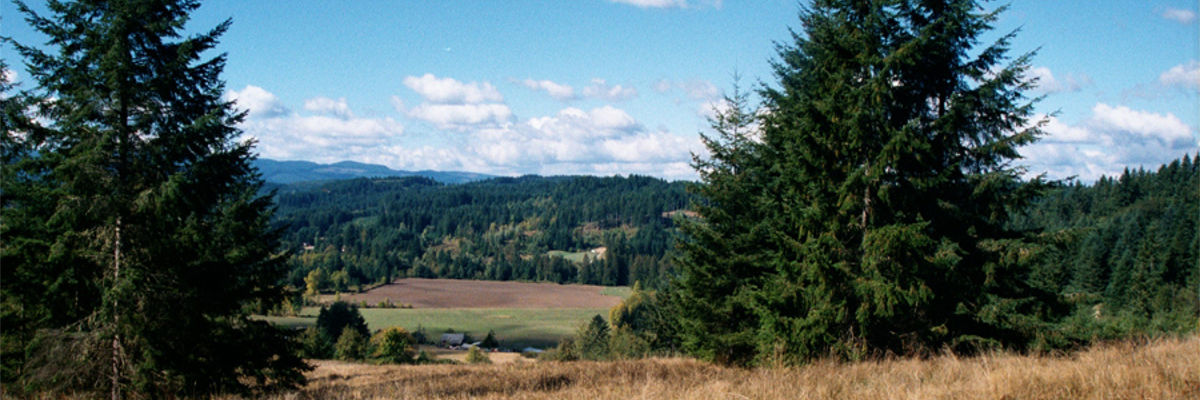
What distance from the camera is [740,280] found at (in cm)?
1614

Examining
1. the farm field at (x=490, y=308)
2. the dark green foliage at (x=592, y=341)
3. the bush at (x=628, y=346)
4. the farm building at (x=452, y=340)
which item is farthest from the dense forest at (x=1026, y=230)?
→ the farm building at (x=452, y=340)

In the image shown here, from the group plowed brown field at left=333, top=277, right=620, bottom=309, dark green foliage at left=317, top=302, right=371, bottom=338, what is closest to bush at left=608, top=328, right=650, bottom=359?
dark green foliage at left=317, top=302, right=371, bottom=338

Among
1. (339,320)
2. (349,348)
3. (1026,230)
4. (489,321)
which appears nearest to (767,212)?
(1026,230)

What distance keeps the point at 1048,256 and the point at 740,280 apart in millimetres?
6662

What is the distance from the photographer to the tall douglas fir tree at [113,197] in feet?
32.8

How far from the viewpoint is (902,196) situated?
37.1ft

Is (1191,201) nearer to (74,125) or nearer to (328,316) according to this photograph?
(328,316)

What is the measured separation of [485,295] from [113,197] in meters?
106

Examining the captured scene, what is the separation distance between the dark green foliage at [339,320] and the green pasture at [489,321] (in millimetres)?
8592

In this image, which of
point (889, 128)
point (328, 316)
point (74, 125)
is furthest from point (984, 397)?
point (328, 316)

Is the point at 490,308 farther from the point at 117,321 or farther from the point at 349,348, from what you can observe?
the point at 117,321

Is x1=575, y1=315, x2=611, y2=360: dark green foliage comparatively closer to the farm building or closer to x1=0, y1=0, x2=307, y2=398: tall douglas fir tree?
the farm building

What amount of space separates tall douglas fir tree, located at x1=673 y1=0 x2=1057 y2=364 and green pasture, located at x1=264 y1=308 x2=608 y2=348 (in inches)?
2458

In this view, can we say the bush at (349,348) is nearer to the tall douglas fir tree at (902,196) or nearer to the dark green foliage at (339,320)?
the dark green foliage at (339,320)
